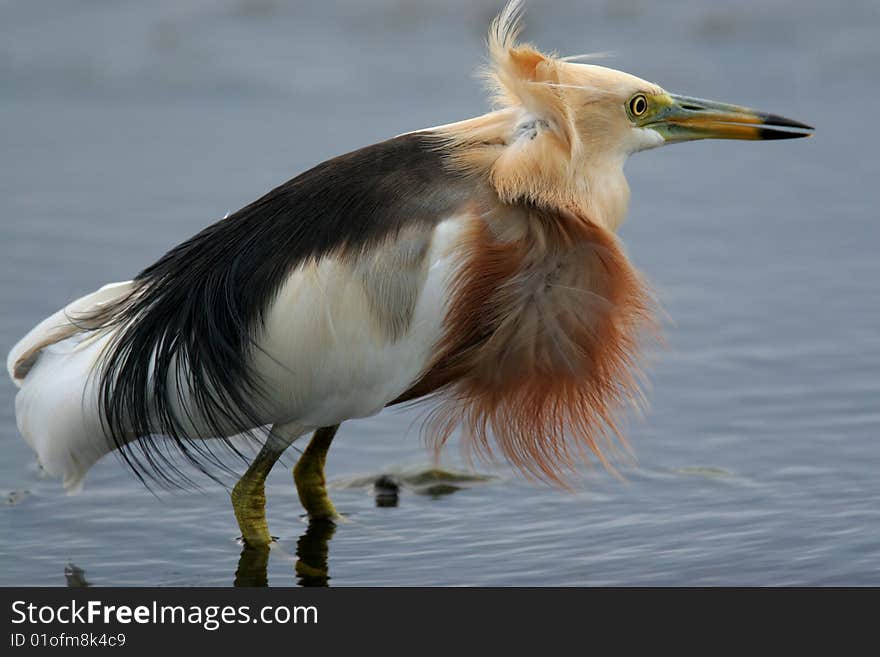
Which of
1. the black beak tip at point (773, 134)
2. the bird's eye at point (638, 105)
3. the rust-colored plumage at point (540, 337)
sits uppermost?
the black beak tip at point (773, 134)

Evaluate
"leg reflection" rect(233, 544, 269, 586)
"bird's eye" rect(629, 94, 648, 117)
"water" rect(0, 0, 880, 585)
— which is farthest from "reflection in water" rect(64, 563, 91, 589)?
"bird's eye" rect(629, 94, 648, 117)

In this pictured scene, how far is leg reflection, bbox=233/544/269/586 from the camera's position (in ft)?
18.7

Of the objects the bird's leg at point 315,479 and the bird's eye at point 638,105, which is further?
the bird's leg at point 315,479

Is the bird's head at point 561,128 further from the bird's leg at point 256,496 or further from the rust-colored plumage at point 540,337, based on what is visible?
the bird's leg at point 256,496

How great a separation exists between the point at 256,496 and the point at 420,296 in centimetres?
108

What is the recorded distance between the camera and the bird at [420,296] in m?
5.26

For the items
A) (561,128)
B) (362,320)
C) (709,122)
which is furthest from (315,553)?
(709,122)

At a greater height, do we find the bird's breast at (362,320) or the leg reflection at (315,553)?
the bird's breast at (362,320)

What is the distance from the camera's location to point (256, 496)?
18.8ft

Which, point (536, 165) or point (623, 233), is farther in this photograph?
point (623, 233)

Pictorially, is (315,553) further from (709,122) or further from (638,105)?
(709,122)

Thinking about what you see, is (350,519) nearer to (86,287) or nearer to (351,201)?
(351,201)

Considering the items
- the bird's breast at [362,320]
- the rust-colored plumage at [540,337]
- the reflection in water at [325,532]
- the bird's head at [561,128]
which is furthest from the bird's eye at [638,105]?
the reflection in water at [325,532]

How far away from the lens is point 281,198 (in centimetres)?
551
